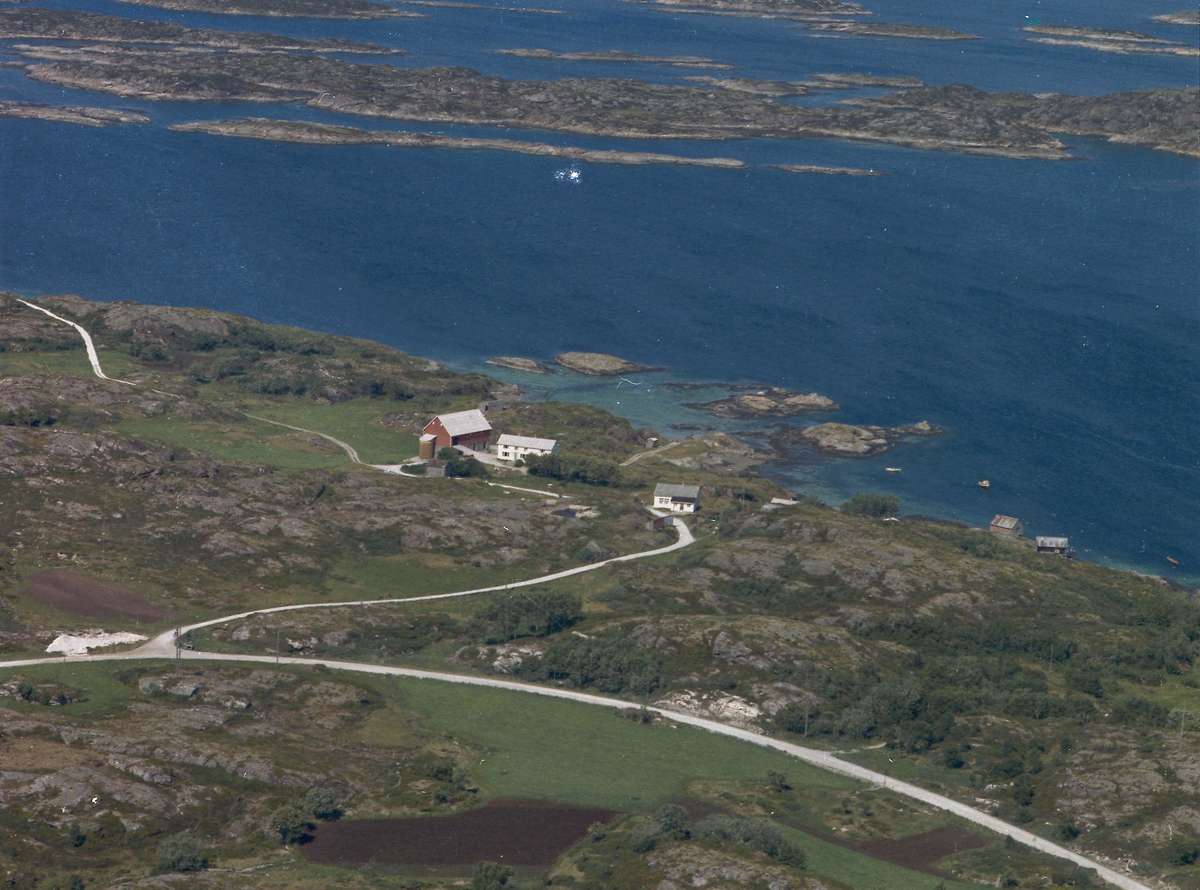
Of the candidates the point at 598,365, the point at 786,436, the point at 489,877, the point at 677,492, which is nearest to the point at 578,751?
the point at 489,877

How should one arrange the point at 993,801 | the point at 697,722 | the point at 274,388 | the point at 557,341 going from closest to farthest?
the point at 993,801
the point at 697,722
the point at 274,388
the point at 557,341

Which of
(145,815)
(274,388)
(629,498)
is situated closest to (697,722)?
(145,815)

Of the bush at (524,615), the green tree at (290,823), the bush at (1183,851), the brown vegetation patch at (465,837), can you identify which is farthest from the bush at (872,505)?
the green tree at (290,823)

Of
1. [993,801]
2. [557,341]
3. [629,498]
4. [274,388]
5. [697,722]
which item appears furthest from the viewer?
[557,341]

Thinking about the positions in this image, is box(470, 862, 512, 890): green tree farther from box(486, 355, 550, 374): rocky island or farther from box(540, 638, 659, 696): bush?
box(486, 355, 550, 374): rocky island

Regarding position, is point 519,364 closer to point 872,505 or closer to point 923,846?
point 872,505

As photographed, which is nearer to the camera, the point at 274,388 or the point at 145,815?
the point at 145,815

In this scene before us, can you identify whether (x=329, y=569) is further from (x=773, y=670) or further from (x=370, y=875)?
(x=370, y=875)
